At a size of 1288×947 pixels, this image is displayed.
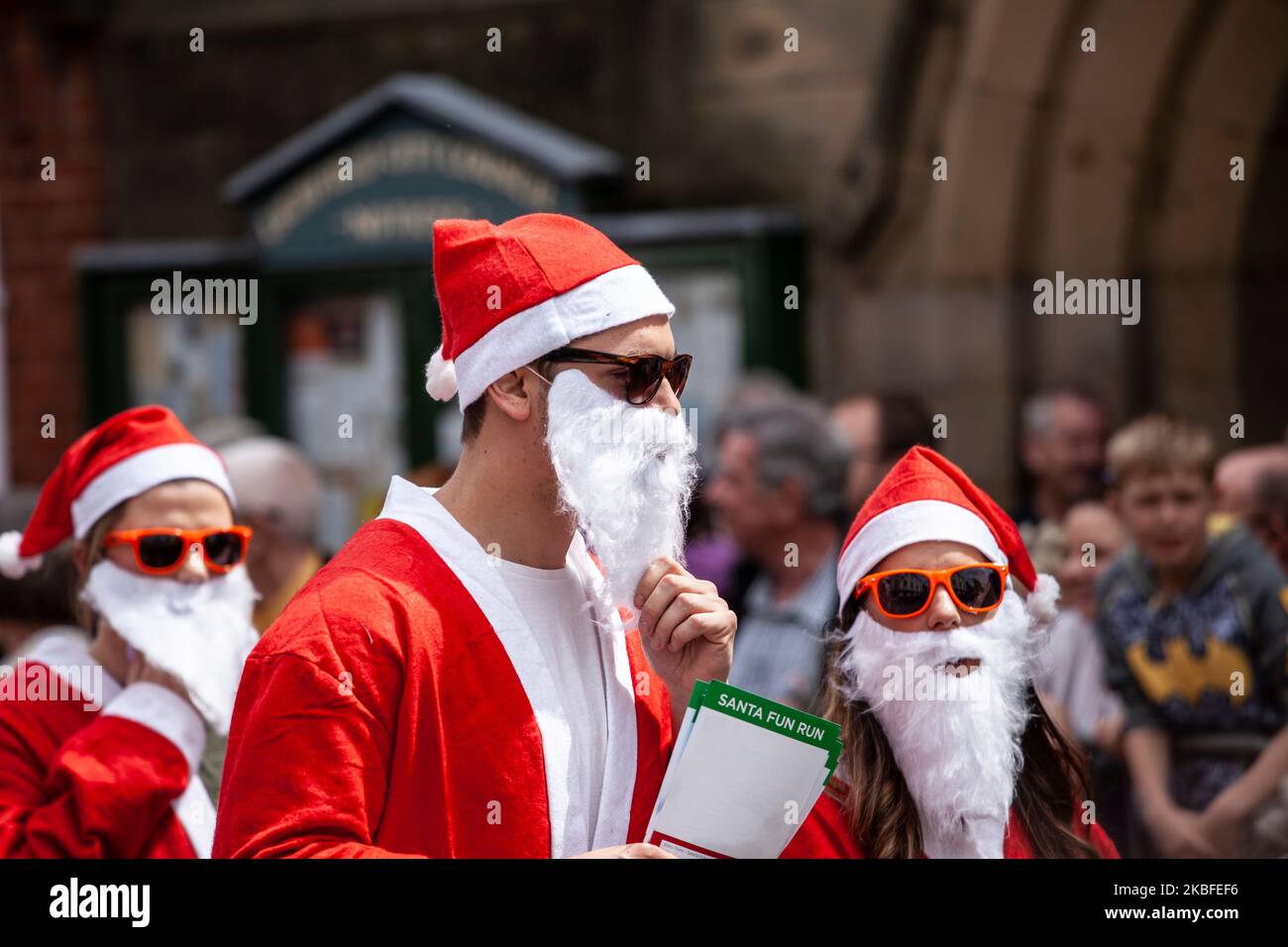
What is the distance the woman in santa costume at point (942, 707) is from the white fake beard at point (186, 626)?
1.10 m

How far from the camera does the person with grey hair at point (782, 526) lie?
4926 millimetres

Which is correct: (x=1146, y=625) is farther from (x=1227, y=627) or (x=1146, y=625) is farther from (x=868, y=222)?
(x=868, y=222)

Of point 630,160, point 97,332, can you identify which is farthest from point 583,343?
point 97,332

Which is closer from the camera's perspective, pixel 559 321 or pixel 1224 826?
pixel 559 321

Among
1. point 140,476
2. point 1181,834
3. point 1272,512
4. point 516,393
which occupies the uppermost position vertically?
point 516,393

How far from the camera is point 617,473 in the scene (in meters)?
2.52

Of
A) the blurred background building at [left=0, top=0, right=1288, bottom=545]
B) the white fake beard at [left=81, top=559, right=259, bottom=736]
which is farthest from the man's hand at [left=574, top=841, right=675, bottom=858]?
the blurred background building at [left=0, top=0, right=1288, bottom=545]

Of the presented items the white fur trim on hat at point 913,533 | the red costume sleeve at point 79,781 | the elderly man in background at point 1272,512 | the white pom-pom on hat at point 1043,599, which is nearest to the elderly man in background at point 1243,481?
the elderly man in background at point 1272,512

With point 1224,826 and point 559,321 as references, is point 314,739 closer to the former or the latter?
point 559,321

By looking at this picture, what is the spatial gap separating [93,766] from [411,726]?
3.14 feet

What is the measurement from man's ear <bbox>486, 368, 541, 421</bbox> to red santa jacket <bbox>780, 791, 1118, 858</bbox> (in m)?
0.73

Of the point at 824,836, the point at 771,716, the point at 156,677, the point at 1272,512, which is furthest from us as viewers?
the point at 1272,512

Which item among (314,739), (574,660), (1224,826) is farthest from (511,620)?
(1224,826)

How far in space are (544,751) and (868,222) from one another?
544cm
